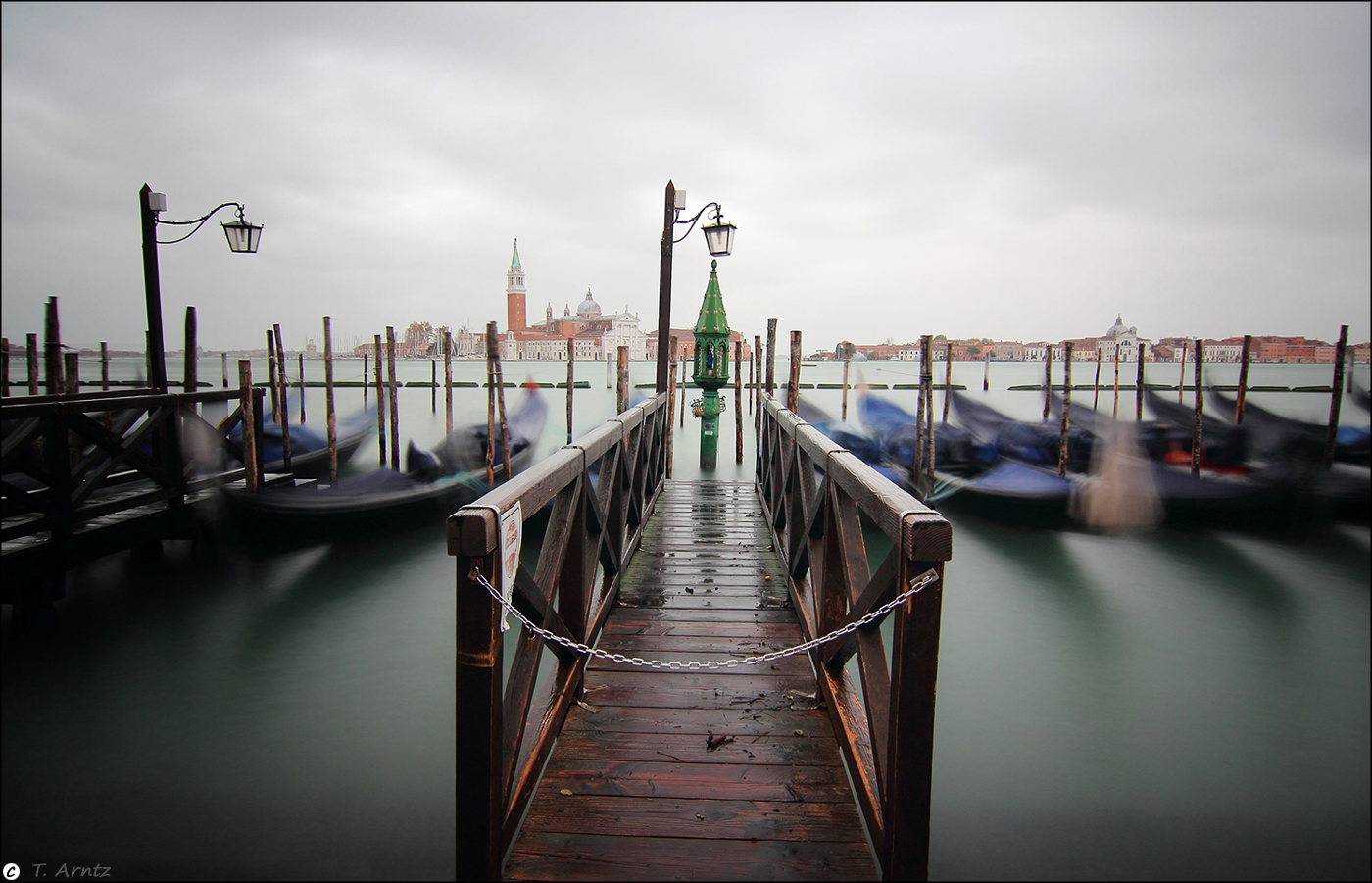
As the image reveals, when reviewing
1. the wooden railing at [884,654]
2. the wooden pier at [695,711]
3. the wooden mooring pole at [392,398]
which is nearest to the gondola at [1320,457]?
the wooden pier at [695,711]

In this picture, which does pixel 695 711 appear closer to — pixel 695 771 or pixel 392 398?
pixel 695 771

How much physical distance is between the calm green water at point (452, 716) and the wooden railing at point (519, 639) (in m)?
0.19

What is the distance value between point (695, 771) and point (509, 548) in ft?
3.18

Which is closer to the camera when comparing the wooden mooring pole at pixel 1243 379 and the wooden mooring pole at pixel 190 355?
the wooden mooring pole at pixel 190 355

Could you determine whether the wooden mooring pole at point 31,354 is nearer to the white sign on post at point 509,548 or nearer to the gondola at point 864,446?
the gondola at point 864,446

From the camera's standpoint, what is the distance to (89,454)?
5.21 m

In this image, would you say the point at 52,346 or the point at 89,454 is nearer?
the point at 89,454

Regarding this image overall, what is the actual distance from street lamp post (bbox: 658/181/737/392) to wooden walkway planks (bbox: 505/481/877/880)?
3.69m

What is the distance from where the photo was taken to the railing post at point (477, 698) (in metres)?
1.43

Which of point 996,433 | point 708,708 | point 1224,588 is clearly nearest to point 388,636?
point 708,708

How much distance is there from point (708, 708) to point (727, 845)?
0.69 m

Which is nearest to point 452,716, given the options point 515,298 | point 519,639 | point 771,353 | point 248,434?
point 519,639

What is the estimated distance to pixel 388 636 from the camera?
18.5ft

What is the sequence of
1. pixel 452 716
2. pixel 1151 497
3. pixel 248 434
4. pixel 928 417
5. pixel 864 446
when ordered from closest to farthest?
pixel 452 716 < pixel 248 434 < pixel 1151 497 < pixel 928 417 < pixel 864 446
